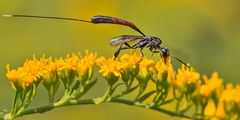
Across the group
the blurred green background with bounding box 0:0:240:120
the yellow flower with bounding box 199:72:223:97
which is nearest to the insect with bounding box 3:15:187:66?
the yellow flower with bounding box 199:72:223:97

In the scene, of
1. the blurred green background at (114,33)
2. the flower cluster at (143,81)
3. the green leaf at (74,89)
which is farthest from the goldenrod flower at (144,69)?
the blurred green background at (114,33)

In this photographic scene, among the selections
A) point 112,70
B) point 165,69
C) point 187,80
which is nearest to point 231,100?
point 187,80

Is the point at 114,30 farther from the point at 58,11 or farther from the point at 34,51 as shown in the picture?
the point at 34,51

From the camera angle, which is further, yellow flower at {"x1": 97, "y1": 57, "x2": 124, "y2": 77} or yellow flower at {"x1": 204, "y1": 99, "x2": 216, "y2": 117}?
yellow flower at {"x1": 97, "y1": 57, "x2": 124, "y2": 77}

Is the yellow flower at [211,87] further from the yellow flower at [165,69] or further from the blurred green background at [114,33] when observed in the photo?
the blurred green background at [114,33]

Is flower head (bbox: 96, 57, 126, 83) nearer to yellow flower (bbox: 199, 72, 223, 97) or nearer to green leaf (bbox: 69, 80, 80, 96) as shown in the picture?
green leaf (bbox: 69, 80, 80, 96)
